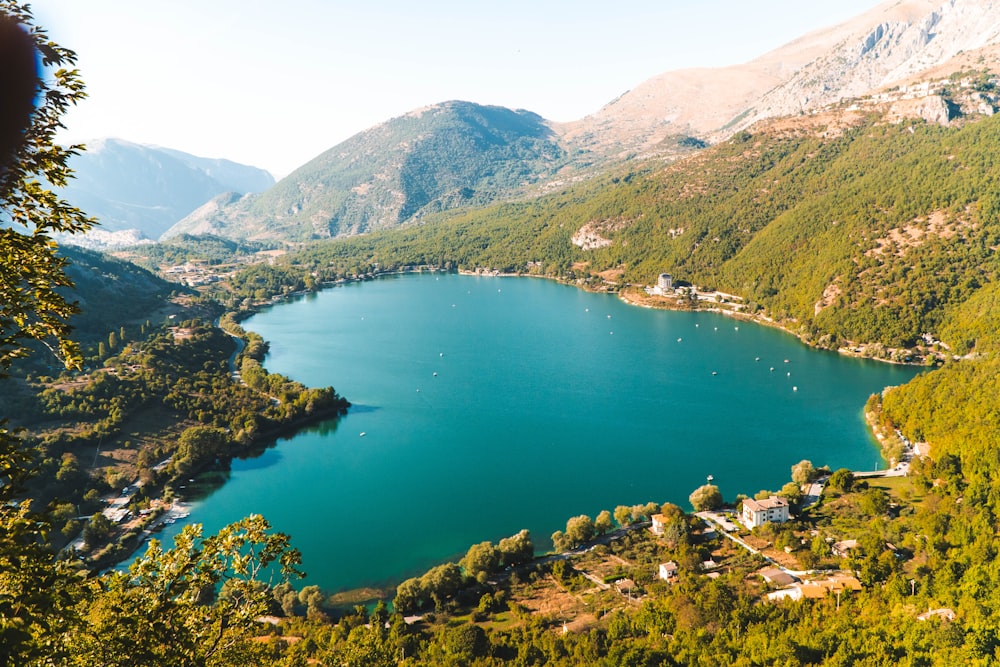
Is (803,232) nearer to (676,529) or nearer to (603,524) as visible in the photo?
(676,529)

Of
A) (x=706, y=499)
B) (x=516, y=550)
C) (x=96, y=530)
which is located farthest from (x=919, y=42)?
(x=96, y=530)

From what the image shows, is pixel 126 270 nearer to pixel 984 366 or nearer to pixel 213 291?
pixel 213 291

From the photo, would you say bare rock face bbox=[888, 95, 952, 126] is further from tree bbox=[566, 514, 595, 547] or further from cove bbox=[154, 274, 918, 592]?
tree bbox=[566, 514, 595, 547]

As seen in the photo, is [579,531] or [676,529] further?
[579,531]

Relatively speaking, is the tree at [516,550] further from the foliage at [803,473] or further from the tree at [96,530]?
the tree at [96,530]

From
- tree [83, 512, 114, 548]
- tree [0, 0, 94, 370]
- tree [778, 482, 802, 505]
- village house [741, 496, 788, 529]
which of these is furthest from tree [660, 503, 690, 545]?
tree [83, 512, 114, 548]

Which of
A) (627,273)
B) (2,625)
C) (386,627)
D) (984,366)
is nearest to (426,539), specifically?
(386,627)
